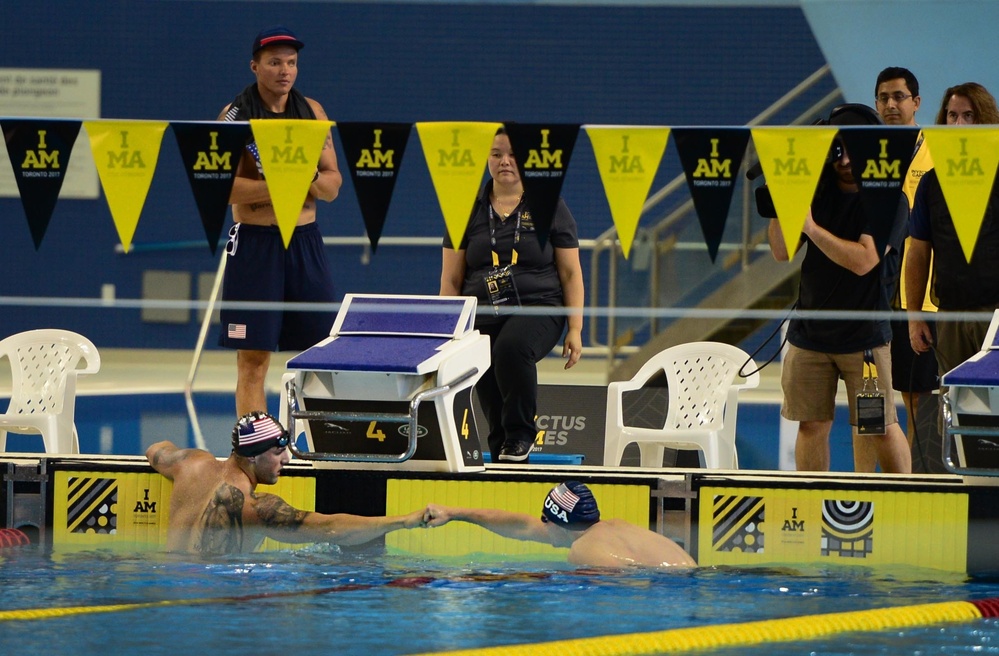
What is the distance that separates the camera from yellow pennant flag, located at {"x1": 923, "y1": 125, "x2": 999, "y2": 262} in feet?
15.2

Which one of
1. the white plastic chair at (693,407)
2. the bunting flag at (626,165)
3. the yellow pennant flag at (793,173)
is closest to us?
the yellow pennant flag at (793,173)

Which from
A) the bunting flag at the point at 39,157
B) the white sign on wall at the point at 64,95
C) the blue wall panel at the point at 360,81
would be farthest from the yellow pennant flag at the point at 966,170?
the white sign on wall at the point at 64,95

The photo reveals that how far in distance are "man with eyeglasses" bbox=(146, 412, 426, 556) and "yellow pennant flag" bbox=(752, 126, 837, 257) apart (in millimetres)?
1608

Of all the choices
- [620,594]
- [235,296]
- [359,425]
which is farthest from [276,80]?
Answer: [620,594]

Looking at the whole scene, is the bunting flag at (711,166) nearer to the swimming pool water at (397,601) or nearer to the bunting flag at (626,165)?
the bunting flag at (626,165)

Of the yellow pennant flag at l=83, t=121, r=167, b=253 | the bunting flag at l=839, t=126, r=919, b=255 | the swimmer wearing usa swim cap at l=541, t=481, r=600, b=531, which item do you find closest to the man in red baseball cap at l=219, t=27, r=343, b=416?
the yellow pennant flag at l=83, t=121, r=167, b=253

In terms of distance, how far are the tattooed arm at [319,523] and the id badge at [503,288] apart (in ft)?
3.29

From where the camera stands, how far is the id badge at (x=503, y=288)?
18.0 feet

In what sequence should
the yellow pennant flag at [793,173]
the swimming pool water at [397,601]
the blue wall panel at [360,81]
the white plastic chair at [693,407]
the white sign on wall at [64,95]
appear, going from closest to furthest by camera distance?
the swimming pool water at [397,601]
the yellow pennant flag at [793,173]
the white plastic chair at [693,407]
the blue wall panel at [360,81]
the white sign on wall at [64,95]

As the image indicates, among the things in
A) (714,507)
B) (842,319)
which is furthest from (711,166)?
(714,507)

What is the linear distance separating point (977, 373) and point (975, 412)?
0.16 metres

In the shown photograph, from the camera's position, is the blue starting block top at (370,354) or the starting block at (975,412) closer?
the starting block at (975,412)

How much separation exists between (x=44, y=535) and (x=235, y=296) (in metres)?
1.14

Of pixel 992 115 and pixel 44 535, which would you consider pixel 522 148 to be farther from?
pixel 44 535
